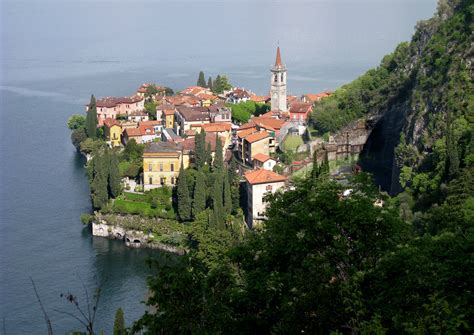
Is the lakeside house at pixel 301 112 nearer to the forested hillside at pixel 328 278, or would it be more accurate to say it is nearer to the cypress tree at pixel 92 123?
the cypress tree at pixel 92 123

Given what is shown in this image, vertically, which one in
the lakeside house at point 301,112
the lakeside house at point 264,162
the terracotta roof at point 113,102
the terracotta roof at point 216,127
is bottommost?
the lakeside house at point 264,162

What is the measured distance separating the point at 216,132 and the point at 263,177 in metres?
6.76

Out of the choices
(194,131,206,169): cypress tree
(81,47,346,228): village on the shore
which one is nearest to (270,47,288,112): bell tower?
(81,47,346,228): village on the shore

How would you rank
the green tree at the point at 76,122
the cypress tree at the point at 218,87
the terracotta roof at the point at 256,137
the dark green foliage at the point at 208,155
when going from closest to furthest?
the dark green foliage at the point at 208,155, the terracotta roof at the point at 256,137, the green tree at the point at 76,122, the cypress tree at the point at 218,87

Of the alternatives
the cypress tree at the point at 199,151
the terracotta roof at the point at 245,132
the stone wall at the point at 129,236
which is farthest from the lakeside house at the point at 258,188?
the terracotta roof at the point at 245,132

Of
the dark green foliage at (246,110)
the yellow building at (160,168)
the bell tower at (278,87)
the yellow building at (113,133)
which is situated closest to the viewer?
the yellow building at (160,168)

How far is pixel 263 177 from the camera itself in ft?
76.2

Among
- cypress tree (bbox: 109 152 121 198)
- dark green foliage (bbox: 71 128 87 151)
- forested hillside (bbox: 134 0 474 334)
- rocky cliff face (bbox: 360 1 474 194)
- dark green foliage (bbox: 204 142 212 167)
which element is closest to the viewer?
forested hillside (bbox: 134 0 474 334)

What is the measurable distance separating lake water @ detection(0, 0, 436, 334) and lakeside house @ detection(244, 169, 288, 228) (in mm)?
3011

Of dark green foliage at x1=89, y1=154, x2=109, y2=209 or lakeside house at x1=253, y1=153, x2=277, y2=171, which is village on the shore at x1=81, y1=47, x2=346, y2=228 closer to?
lakeside house at x1=253, y1=153, x2=277, y2=171

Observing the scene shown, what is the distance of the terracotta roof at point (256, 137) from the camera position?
27.0 meters

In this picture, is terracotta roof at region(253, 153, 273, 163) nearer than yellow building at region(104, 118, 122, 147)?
Yes

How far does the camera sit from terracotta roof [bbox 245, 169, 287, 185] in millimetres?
23031

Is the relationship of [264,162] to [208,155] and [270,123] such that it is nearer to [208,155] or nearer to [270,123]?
[208,155]
